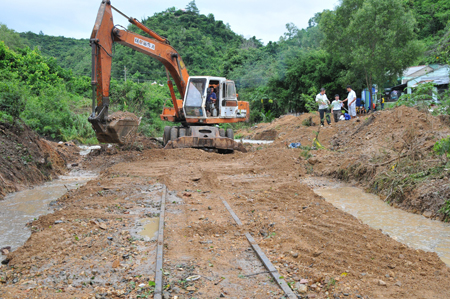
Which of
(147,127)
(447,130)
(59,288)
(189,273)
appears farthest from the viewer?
(147,127)

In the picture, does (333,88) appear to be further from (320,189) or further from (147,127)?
(320,189)

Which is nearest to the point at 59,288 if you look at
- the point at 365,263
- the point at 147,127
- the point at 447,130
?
the point at 365,263

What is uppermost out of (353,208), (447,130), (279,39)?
(279,39)

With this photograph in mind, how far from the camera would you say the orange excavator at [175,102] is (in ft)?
38.4

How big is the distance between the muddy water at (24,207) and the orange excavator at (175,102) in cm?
197

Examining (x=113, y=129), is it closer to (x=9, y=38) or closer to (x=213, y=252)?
(x=213, y=252)

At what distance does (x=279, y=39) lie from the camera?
2504 inches

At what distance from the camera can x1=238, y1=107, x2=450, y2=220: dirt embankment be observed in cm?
747

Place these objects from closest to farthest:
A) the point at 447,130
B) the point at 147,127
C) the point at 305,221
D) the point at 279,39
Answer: the point at 305,221, the point at 447,130, the point at 147,127, the point at 279,39

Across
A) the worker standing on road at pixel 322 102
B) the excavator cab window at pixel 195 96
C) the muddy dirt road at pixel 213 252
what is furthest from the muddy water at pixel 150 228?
the worker standing on road at pixel 322 102

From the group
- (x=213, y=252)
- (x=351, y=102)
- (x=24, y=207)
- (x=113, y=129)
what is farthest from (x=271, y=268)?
(x=351, y=102)

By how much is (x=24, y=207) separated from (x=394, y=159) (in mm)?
8260

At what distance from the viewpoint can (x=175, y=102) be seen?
17109mm

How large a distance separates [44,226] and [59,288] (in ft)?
8.74
